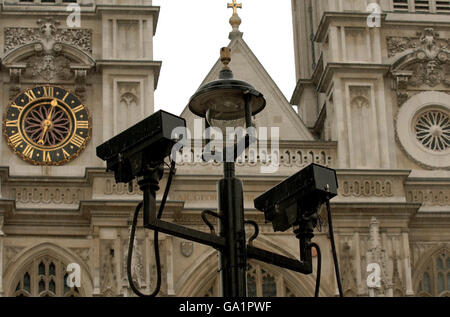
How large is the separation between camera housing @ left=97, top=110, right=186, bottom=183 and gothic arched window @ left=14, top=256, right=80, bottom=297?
1520cm

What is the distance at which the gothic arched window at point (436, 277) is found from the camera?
2309cm

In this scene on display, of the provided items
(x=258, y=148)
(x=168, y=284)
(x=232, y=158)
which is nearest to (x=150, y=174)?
(x=232, y=158)

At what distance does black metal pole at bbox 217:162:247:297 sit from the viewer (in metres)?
7.00

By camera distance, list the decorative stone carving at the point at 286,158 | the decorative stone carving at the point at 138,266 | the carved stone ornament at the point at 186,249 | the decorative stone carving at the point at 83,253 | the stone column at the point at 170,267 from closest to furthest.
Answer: the decorative stone carving at the point at 138,266 → the stone column at the point at 170,267 → the decorative stone carving at the point at 83,253 → the carved stone ornament at the point at 186,249 → the decorative stone carving at the point at 286,158

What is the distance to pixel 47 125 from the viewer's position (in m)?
23.2

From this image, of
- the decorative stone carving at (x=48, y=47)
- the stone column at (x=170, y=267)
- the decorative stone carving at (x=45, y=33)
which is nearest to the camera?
the stone column at (x=170, y=267)

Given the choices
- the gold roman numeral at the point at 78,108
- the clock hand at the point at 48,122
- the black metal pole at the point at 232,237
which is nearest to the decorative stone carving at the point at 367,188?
the gold roman numeral at the point at 78,108

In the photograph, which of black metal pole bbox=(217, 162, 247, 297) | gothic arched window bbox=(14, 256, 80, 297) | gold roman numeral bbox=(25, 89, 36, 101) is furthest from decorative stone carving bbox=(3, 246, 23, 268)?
black metal pole bbox=(217, 162, 247, 297)

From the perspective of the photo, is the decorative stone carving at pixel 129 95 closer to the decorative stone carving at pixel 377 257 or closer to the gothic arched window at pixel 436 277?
the decorative stone carving at pixel 377 257

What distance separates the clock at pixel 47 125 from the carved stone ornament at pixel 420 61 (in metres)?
6.64

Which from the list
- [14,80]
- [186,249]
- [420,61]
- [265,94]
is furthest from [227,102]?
[420,61]

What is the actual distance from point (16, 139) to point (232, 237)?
54.1 feet

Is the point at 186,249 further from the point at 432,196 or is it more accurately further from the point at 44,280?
the point at 432,196
